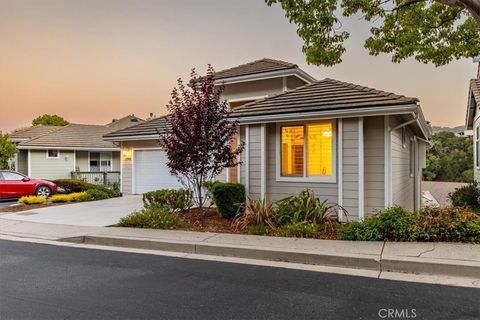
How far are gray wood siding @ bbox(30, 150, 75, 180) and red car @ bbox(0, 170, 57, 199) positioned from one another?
6459 millimetres

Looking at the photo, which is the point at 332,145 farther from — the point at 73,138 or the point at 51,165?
the point at 73,138

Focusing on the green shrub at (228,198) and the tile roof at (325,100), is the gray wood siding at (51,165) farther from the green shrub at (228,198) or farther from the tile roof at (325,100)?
the tile roof at (325,100)

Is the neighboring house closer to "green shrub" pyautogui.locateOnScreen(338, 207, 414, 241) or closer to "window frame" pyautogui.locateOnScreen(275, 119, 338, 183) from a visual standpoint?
"window frame" pyautogui.locateOnScreen(275, 119, 338, 183)

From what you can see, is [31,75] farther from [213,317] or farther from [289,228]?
[213,317]

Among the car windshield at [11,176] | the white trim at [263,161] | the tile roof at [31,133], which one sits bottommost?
the car windshield at [11,176]

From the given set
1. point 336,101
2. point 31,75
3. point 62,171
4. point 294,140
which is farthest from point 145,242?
point 62,171

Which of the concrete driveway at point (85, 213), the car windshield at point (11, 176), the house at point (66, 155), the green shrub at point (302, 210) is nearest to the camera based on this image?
the green shrub at point (302, 210)

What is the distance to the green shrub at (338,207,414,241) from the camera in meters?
6.71

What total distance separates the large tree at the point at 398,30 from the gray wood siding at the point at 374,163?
3325 mm

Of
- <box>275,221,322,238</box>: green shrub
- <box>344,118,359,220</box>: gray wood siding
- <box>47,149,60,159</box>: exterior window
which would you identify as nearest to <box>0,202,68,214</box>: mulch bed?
<box>275,221,322,238</box>: green shrub

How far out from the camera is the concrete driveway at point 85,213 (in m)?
10.3

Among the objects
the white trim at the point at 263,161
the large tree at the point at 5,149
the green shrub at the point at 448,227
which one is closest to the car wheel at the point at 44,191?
the large tree at the point at 5,149

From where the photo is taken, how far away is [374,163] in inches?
348

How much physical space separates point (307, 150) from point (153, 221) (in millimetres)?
4423
